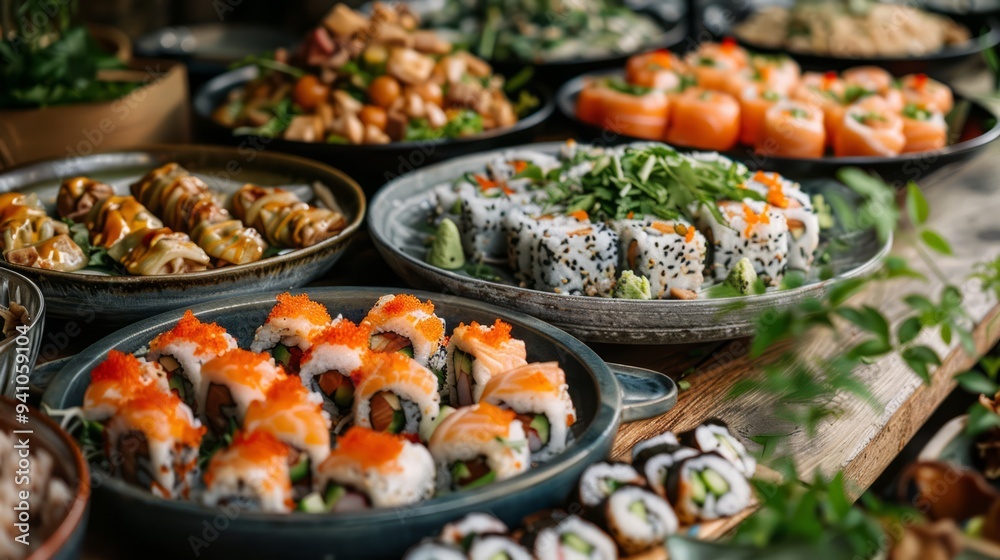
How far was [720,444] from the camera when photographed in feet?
4.77

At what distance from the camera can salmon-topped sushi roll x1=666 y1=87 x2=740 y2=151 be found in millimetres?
2920

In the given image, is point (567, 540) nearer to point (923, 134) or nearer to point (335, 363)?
point (335, 363)

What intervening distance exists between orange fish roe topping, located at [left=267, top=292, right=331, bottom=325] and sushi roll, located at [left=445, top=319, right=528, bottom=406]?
24cm

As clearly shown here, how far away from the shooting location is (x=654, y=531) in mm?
1275

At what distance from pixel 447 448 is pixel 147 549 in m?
0.45

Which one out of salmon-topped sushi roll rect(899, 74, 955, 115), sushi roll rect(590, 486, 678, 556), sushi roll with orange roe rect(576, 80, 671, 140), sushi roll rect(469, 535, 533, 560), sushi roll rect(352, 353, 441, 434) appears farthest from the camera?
salmon-topped sushi roll rect(899, 74, 955, 115)

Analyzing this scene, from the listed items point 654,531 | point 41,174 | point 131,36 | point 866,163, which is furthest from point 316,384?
point 131,36

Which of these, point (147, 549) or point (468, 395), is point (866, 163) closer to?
point (468, 395)

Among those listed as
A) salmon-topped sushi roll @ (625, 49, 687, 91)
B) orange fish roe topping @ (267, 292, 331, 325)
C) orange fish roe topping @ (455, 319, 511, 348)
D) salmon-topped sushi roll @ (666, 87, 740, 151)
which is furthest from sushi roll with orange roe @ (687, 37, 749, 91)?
orange fish roe topping @ (267, 292, 331, 325)

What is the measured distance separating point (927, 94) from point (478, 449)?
263 centimetres

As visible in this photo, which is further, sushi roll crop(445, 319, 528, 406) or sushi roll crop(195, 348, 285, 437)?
sushi roll crop(445, 319, 528, 406)

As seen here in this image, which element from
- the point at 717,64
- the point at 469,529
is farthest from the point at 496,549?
the point at 717,64

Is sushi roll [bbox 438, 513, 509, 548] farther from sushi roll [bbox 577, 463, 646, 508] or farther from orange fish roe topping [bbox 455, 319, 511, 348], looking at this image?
orange fish roe topping [bbox 455, 319, 511, 348]

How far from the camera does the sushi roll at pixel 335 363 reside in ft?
5.15
